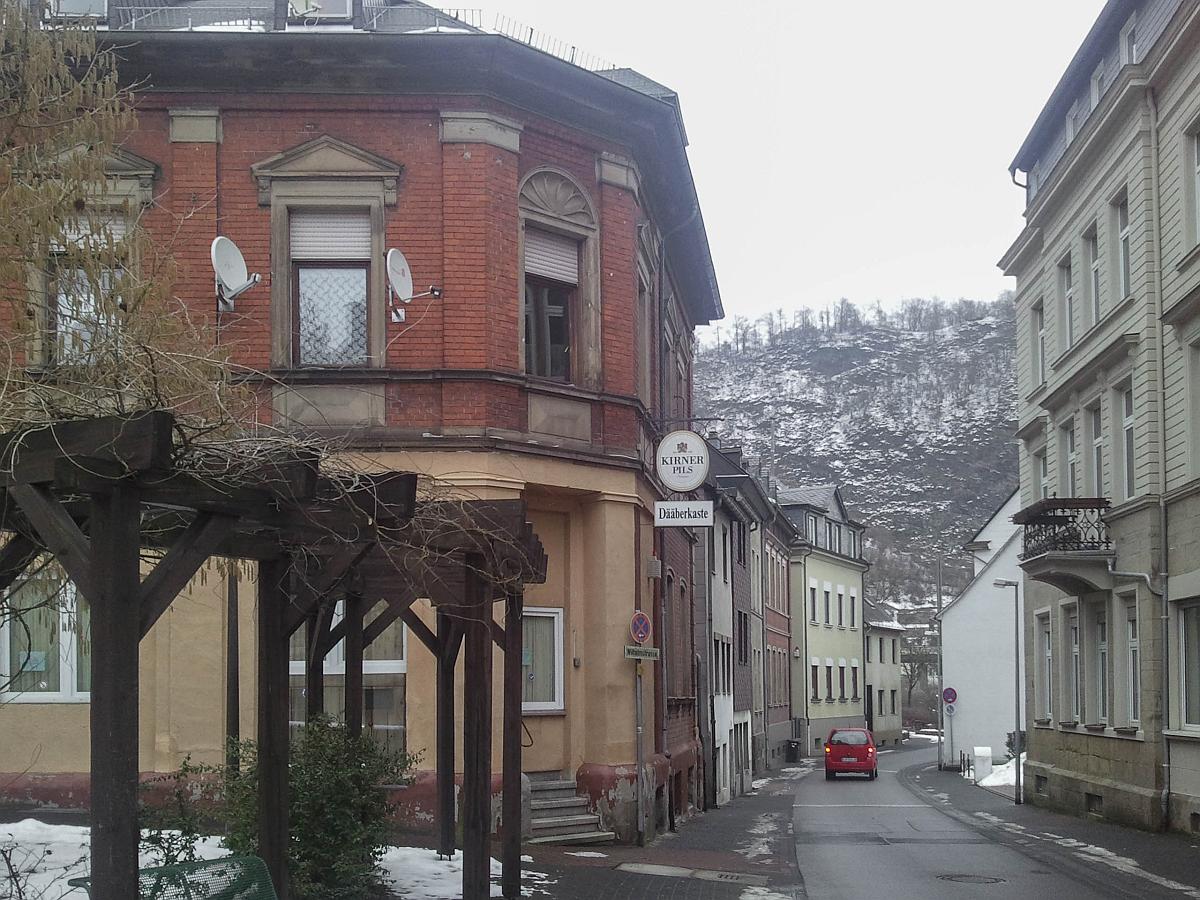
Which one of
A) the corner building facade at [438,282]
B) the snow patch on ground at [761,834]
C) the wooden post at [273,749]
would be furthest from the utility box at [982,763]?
the wooden post at [273,749]

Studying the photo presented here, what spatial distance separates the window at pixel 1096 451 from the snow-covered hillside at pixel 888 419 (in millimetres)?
96251

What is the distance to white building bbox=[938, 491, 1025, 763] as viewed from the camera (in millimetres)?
54250

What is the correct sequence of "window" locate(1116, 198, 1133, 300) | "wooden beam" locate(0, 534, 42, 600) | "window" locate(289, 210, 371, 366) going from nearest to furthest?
1. "wooden beam" locate(0, 534, 42, 600)
2. "window" locate(289, 210, 371, 366)
3. "window" locate(1116, 198, 1133, 300)

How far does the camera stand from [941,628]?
179ft

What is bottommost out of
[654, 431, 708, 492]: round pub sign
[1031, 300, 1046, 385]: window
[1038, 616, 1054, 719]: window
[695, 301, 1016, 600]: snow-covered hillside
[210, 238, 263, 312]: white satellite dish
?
[1038, 616, 1054, 719]: window

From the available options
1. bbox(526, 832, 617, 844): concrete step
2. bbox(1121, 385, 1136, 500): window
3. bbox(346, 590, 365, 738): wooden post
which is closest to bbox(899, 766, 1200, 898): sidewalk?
bbox(526, 832, 617, 844): concrete step

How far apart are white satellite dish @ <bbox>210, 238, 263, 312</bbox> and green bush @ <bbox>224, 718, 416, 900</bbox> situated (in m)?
5.92

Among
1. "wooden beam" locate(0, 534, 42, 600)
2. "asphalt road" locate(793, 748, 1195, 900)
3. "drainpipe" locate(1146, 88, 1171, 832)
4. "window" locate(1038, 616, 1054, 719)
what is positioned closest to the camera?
Answer: "wooden beam" locate(0, 534, 42, 600)

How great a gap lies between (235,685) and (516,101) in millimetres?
7549

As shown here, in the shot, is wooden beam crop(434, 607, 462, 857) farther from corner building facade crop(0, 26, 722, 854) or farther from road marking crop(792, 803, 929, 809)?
Result: road marking crop(792, 803, 929, 809)

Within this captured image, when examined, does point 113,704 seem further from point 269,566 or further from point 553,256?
point 553,256

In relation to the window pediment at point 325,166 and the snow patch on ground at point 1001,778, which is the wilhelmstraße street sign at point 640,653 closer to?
the window pediment at point 325,166

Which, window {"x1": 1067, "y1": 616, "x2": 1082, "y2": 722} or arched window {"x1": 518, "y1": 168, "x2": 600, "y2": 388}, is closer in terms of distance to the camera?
arched window {"x1": 518, "y1": 168, "x2": 600, "y2": 388}

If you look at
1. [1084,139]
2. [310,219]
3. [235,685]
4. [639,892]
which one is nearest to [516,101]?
[310,219]
